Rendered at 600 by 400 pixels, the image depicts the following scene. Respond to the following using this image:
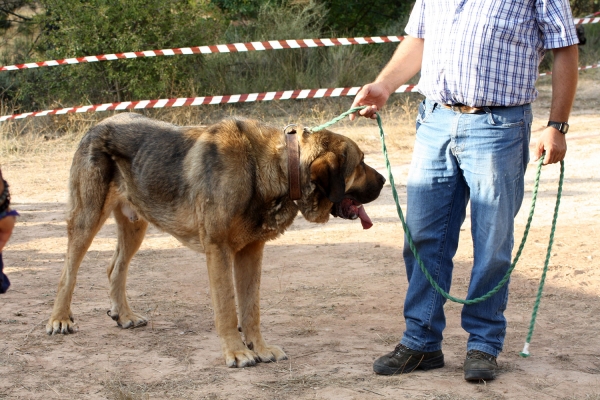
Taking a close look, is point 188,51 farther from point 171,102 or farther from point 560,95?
point 560,95

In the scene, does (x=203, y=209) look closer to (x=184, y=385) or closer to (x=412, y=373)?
(x=184, y=385)

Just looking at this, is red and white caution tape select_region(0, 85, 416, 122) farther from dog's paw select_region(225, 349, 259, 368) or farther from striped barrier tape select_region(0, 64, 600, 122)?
dog's paw select_region(225, 349, 259, 368)

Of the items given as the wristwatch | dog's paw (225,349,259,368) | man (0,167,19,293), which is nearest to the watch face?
the wristwatch

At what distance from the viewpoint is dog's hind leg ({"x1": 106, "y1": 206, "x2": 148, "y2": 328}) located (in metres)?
5.65

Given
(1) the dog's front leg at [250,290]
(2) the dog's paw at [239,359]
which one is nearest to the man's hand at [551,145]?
(1) the dog's front leg at [250,290]

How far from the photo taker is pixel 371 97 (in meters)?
4.46

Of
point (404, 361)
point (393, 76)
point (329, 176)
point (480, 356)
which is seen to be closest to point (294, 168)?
point (329, 176)

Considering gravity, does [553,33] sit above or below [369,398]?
above

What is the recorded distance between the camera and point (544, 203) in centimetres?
895

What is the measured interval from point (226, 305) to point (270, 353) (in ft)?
1.44

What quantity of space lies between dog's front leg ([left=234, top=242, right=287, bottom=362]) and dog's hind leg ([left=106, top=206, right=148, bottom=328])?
92cm

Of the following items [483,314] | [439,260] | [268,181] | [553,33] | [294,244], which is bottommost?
[294,244]

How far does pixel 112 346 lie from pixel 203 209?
4.11 feet

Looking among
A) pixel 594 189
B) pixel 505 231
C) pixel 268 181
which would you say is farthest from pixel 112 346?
pixel 594 189
